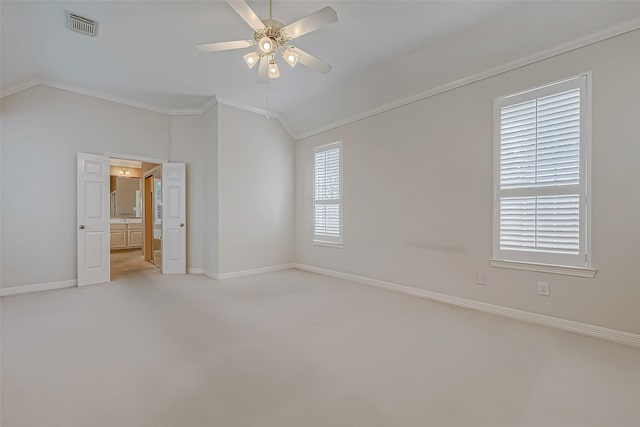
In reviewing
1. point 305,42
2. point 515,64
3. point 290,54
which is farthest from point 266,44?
point 515,64

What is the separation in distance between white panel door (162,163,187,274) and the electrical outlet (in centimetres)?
538

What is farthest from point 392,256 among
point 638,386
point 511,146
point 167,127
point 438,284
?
point 167,127

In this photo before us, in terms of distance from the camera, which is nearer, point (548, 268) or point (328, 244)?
point (548, 268)

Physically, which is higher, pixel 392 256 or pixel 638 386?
pixel 392 256

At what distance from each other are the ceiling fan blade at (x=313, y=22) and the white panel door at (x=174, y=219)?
12.4 ft

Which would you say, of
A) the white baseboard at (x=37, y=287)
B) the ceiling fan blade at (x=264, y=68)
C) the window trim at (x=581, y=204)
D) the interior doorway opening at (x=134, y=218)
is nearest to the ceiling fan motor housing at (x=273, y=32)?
the ceiling fan blade at (x=264, y=68)

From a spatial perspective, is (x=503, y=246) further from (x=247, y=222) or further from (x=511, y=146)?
(x=247, y=222)

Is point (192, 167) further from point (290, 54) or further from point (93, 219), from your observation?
point (290, 54)

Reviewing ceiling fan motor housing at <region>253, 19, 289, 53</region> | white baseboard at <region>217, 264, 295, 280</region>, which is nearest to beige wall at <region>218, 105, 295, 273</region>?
white baseboard at <region>217, 264, 295, 280</region>

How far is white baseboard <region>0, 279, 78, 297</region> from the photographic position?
386 cm

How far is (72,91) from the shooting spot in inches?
171

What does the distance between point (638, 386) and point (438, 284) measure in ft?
6.29

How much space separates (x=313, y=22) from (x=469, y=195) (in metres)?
2.56

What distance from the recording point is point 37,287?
4051 mm
